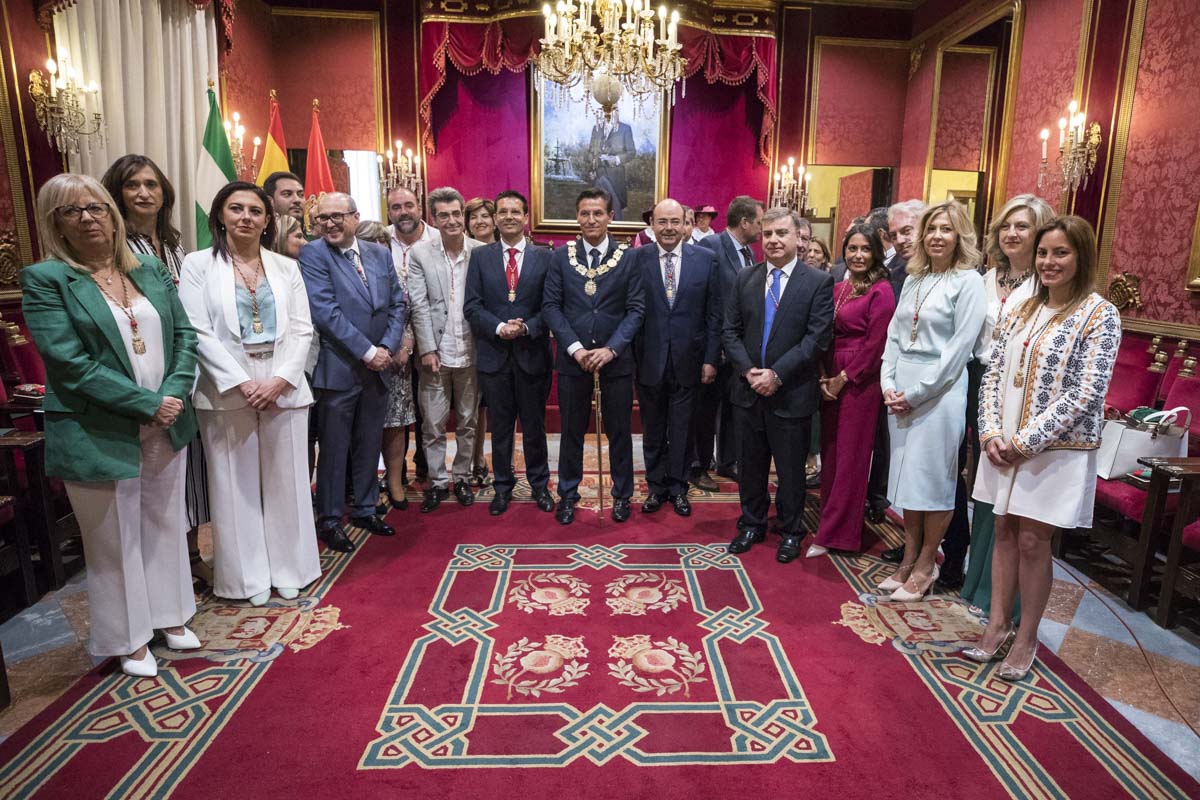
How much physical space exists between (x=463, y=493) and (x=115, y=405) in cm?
226

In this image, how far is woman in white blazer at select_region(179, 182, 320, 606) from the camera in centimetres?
293

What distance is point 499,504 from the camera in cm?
430

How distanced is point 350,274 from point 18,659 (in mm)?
2141

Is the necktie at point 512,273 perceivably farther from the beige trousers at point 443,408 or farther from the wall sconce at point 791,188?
the wall sconce at point 791,188

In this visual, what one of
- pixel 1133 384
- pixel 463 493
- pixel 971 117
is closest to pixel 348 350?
pixel 463 493

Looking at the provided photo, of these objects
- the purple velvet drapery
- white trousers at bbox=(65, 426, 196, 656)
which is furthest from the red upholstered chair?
the purple velvet drapery

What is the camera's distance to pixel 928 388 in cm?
304

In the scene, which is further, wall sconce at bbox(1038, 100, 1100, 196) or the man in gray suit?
wall sconce at bbox(1038, 100, 1100, 196)

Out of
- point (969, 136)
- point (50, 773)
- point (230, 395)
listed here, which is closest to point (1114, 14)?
point (969, 136)

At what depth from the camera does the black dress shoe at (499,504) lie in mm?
4285

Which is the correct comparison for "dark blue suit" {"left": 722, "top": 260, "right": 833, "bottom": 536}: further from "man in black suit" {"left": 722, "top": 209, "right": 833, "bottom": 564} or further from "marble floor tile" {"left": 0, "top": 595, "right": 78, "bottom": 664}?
"marble floor tile" {"left": 0, "top": 595, "right": 78, "bottom": 664}

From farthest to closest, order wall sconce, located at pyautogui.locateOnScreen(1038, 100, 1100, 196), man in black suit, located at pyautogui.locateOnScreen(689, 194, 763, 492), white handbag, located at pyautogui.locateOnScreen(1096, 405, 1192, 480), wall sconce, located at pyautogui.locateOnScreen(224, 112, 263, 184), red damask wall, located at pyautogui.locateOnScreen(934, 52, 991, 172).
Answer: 1. red damask wall, located at pyautogui.locateOnScreen(934, 52, 991, 172)
2. wall sconce, located at pyautogui.locateOnScreen(224, 112, 263, 184)
3. wall sconce, located at pyautogui.locateOnScreen(1038, 100, 1100, 196)
4. man in black suit, located at pyautogui.locateOnScreen(689, 194, 763, 492)
5. white handbag, located at pyautogui.locateOnScreen(1096, 405, 1192, 480)

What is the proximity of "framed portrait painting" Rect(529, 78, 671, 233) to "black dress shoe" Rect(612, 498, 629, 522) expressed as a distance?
195 inches

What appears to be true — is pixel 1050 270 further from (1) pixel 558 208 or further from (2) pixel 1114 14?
(1) pixel 558 208
